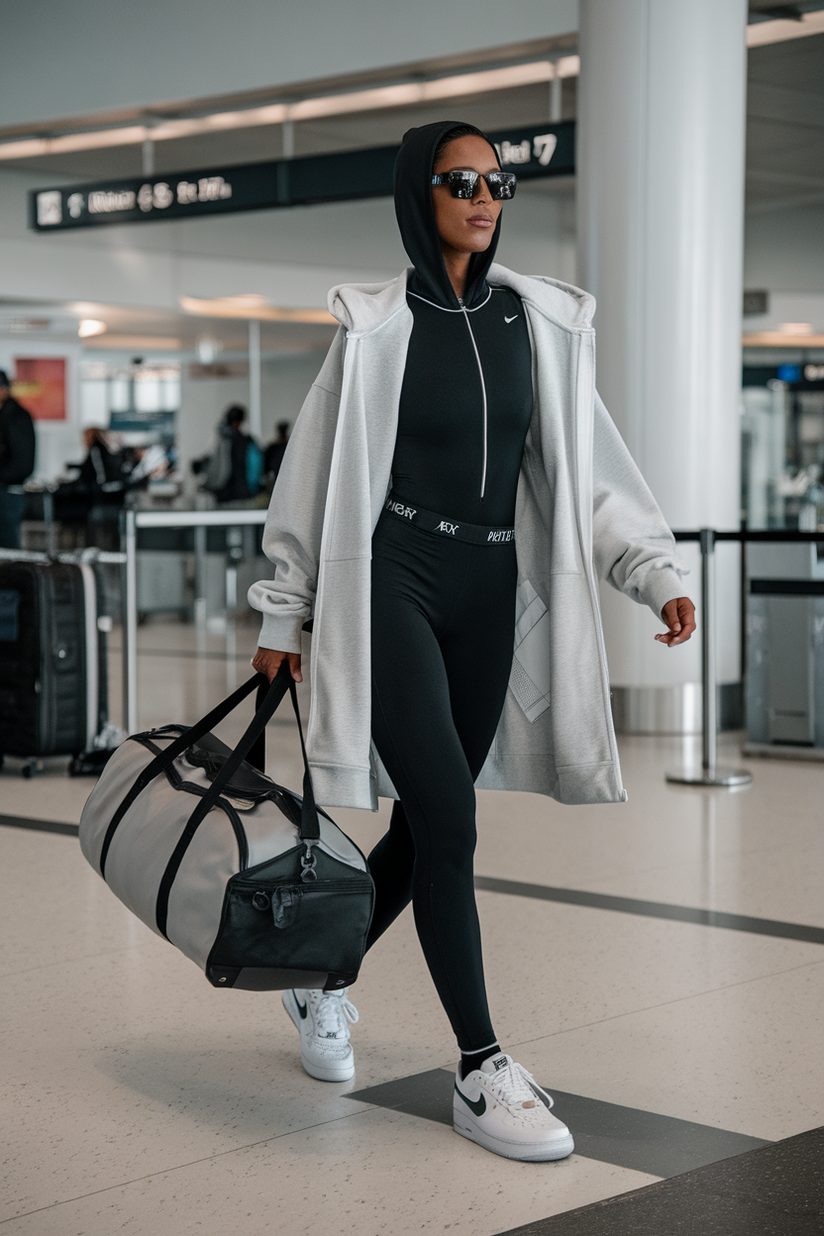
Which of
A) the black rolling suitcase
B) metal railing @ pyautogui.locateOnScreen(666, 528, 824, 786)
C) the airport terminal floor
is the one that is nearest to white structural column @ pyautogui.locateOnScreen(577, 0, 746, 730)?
metal railing @ pyautogui.locateOnScreen(666, 528, 824, 786)

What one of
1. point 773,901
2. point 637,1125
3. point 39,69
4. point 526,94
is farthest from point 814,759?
point 39,69

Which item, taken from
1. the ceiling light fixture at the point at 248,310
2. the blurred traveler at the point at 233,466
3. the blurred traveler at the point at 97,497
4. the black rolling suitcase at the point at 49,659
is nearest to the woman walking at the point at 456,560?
the black rolling suitcase at the point at 49,659

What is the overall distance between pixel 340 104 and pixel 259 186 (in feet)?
6.06

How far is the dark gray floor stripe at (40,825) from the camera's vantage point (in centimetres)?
513

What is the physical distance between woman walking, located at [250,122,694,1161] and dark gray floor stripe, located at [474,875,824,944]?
1.45m

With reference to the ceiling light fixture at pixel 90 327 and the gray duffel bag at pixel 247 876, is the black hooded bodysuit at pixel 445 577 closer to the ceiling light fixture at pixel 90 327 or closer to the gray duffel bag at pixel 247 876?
the gray duffel bag at pixel 247 876

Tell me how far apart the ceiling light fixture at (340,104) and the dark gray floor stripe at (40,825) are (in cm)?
586

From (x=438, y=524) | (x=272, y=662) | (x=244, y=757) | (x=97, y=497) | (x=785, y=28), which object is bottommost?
(x=244, y=757)

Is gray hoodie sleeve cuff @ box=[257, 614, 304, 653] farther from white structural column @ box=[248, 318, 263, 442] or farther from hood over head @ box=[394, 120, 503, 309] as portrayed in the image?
white structural column @ box=[248, 318, 263, 442]

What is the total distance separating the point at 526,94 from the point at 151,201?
3.69m

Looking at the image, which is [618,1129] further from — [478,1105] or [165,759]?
[165,759]

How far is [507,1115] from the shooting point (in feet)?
7.92

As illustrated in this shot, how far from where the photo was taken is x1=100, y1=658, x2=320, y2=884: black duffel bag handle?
241 cm

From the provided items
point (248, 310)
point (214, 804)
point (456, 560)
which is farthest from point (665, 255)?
point (248, 310)
